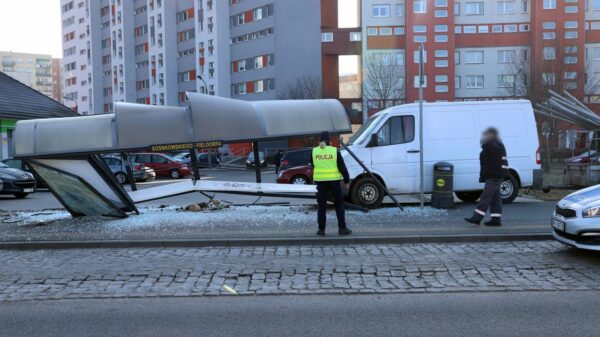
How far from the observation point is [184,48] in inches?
2948

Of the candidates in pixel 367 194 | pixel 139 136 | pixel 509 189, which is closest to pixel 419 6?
pixel 509 189

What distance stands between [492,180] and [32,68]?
167 metres

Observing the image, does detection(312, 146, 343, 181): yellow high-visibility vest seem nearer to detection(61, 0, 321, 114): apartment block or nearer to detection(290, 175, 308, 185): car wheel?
detection(290, 175, 308, 185): car wheel

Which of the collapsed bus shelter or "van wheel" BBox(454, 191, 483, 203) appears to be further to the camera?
"van wheel" BBox(454, 191, 483, 203)

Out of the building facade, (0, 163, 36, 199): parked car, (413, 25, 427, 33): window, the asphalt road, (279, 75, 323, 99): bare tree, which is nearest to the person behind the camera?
the asphalt road

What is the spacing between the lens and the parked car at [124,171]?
2499cm

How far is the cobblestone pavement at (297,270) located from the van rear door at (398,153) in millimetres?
4161

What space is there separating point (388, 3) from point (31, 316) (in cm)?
6266

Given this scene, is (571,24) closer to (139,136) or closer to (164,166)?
(164,166)

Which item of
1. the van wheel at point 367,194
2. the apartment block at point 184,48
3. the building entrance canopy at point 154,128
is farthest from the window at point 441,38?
the building entrance canopy at point 154,128

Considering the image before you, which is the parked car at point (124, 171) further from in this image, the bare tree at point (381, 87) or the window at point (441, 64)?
the window at point (441, 64)

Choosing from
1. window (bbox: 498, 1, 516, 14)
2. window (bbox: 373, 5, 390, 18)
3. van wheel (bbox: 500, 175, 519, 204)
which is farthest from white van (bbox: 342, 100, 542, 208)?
window (bbox: 498, 1, 516, 14)

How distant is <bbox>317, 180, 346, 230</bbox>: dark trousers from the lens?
8586 millimetres

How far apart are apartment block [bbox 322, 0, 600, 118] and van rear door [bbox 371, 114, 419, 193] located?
46.7 meters
